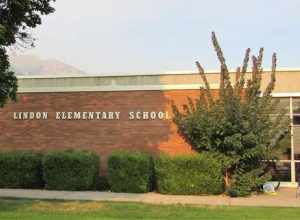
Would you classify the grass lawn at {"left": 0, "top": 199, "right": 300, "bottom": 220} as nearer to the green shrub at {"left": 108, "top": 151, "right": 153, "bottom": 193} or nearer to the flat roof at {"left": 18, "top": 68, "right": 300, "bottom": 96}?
the green shrub at {"left": 108, "top": 151, "right": 153, "bottom": 193}

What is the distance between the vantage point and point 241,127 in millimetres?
20562

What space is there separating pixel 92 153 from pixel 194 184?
14.4 ft

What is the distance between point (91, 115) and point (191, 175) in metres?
5.92

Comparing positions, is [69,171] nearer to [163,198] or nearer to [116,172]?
[116,172]

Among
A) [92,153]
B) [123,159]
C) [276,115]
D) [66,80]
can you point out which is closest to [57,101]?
[66,80]

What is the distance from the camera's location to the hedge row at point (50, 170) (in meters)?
21.6

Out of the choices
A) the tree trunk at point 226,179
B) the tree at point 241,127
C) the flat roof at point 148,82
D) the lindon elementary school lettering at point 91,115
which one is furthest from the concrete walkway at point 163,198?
the flat roof at point 148,82

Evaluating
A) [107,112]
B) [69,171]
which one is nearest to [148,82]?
[107,112]

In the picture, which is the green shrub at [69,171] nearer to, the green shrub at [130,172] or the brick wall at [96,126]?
the green shrub at [130,172]

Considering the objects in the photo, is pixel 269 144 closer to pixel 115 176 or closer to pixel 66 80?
pixel 115 176

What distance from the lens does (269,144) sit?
69.9ft

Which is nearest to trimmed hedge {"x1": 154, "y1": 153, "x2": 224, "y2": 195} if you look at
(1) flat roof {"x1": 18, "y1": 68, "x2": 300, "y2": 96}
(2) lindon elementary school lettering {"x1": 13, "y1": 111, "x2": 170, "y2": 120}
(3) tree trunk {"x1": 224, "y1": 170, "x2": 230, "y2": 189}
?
(3) tree trunk {"x1": 224, "y1": 170, "x2": 230, "y2": 189}

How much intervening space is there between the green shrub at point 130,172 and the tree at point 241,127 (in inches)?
94.1

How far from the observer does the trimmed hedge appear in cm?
2056
